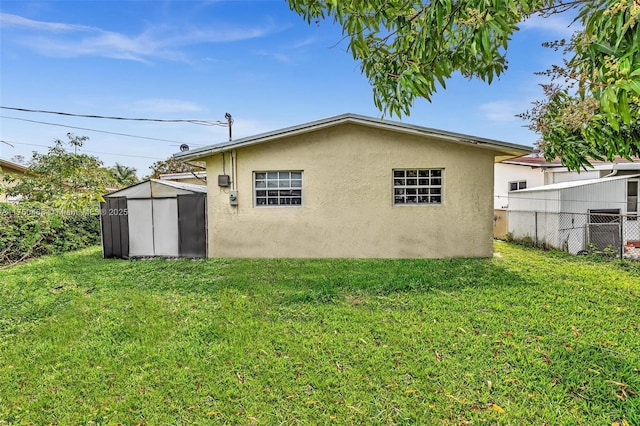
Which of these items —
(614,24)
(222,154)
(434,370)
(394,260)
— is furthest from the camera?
(222,154)

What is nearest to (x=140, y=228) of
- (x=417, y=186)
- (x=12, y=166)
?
(x=417, y=186)

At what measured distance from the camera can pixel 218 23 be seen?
8.27 metres

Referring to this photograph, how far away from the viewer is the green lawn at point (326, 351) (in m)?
2.63

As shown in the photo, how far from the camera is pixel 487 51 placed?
90.7 inches

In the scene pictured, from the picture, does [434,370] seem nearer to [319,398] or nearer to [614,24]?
[319,398]

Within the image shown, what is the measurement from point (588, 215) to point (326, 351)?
31.0 ft

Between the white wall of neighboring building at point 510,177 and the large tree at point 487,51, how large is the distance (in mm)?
11025

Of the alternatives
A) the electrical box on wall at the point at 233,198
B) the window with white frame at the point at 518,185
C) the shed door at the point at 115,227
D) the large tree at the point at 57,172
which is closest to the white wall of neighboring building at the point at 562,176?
the window with white frame at the point at 518,185

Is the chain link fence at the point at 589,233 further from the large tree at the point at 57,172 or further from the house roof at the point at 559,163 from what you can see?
the large tree at the point at 57,172

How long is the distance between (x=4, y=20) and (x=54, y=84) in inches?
251

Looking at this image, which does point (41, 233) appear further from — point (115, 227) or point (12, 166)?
point (12, 166)

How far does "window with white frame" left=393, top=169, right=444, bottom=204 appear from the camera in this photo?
8453 millimetres

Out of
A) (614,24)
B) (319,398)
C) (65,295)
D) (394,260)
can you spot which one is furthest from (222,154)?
(614,24)

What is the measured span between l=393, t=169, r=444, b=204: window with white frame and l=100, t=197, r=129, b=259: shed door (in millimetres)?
7758
